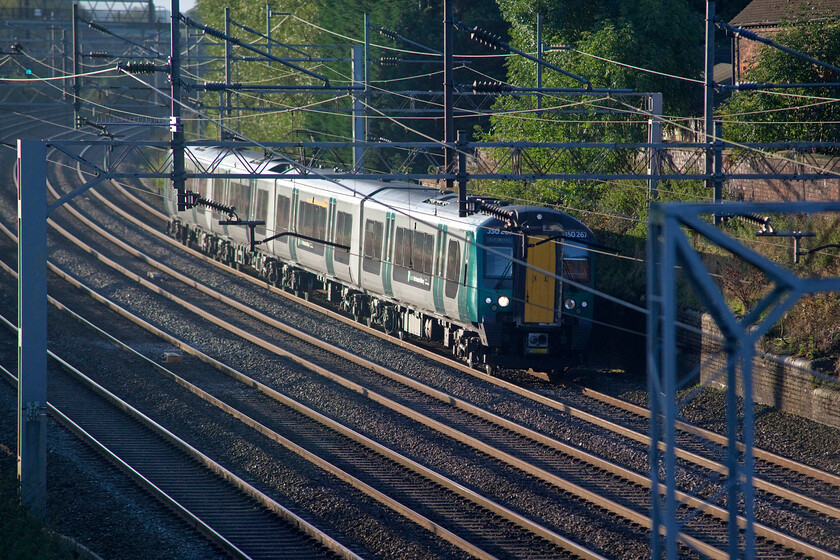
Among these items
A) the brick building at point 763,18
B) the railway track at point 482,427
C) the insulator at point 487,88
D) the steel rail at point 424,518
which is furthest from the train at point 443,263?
the brick building at point 763,18

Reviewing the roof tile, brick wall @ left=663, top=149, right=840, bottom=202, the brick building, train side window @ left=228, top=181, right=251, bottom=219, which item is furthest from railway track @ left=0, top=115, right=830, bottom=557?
the roof tile

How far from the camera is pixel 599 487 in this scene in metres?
13.6

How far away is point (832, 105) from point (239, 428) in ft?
45.8

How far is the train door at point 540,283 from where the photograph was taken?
18.2 metres

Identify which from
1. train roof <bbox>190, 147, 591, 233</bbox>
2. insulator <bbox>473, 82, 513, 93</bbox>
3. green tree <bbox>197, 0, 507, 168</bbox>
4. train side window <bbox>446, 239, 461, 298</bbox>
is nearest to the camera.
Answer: insulator <bbox>473, 82, 513, 93</bbox>

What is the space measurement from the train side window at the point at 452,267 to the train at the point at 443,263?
0.02 meters

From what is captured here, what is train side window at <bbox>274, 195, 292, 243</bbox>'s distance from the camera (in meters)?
26.0

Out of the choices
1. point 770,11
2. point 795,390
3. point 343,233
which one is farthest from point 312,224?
point 770,11

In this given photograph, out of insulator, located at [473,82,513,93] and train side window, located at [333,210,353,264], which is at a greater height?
insulator, located at [473,82,513,93]

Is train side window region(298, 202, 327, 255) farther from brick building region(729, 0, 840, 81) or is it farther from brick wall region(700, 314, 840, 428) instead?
brick building region(729, 0, 840, 81)

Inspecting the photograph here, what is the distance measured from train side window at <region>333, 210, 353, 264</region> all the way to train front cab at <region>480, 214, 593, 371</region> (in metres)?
5.28

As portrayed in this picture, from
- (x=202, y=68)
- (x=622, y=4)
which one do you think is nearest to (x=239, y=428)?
(x=622, y=4)

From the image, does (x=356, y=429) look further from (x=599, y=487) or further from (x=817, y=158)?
(x=817, y=158)

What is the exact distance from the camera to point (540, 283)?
18.5 meters
